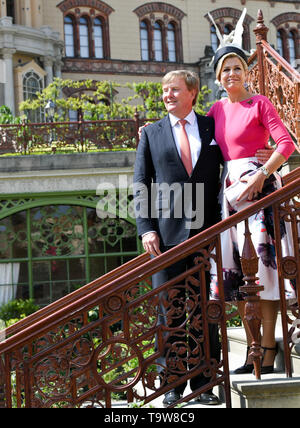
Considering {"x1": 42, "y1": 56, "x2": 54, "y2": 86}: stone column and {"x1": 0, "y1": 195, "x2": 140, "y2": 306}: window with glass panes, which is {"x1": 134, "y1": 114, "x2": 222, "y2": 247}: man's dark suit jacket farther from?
{"x1": 42, "y1": 56, "x2": 54, "y2": 86}: stone column

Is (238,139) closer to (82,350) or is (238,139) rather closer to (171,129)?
(171,129)

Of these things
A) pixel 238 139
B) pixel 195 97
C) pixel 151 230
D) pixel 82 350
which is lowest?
pixel 82 350

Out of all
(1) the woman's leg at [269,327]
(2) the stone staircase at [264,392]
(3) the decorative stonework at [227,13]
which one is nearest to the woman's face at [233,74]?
(1) the woman's leg at [269,327]

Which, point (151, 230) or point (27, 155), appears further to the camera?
point (27, 155)

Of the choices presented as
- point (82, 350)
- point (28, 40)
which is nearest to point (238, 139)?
point (82, 350)

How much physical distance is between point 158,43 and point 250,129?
1135 inches

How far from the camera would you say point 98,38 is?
30.1 m

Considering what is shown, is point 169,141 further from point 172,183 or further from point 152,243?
point 152,243

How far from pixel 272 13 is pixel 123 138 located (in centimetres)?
2430

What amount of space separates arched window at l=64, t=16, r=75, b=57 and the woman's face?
26729mm

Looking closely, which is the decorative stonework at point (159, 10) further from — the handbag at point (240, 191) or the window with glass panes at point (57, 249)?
the handbag at point (240, 191)

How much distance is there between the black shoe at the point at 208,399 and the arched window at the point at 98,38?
27.9 meters

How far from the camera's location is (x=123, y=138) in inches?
479
